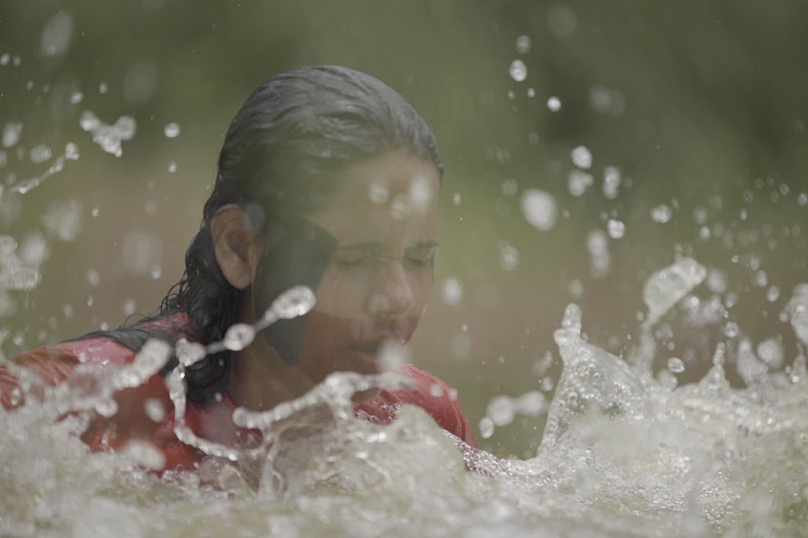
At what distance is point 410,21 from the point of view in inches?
73.2

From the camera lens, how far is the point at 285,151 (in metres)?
0.98

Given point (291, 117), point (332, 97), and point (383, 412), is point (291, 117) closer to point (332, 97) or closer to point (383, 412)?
point (332, 97)

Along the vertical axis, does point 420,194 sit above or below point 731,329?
above

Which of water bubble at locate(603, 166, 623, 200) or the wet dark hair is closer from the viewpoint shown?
the wet dark hair

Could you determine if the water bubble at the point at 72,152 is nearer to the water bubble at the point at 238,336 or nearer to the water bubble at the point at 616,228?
the water bubble at the point at 238,336

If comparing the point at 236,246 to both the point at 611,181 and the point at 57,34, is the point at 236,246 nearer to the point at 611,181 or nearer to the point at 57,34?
the point at 57,34

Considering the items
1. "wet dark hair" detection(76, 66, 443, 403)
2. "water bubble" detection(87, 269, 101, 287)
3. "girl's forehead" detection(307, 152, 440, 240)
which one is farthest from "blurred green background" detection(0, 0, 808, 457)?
"girl's forehead" detection(307, 152, 440, 240)

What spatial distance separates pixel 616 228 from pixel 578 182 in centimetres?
12

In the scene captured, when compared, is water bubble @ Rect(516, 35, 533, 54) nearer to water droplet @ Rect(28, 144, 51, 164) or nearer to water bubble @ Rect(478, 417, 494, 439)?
water bubble @ Rect(478, 417, 494, 439)

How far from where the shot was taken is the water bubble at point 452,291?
1826 mm

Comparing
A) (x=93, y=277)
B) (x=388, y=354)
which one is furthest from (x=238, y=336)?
(x=93, y=277)

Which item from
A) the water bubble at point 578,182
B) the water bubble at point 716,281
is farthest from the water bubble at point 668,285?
the water bubble at point 578,182

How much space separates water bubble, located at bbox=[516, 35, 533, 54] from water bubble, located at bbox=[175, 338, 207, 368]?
3.65 ft

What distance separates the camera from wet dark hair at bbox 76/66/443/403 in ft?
3.11
